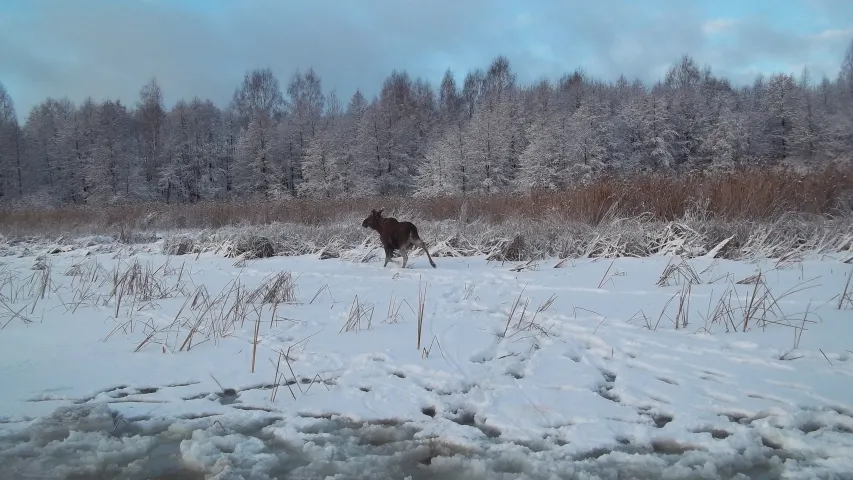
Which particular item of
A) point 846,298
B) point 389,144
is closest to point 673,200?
point 846,298

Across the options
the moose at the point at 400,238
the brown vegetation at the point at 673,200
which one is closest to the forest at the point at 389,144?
the brown vegetation at the point at 673,200

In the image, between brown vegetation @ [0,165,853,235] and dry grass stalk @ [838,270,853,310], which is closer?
dry grass stalk @ [838,270,853,310]

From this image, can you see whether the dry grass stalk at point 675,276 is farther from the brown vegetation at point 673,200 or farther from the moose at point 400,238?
the moose at point 400,238

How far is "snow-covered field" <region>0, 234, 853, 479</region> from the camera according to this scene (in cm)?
191

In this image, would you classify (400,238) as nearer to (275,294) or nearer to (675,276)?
(275,294)

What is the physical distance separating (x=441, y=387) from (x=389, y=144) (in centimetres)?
4306

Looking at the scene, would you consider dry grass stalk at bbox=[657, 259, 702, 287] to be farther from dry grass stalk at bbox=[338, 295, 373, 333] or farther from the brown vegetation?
dry grass stalk at bbox=[338, 295, 373, 333]

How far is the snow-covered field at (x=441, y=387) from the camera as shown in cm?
191

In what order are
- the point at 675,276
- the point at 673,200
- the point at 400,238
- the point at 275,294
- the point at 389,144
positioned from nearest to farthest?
the point at 275,294, the point at 675,276, the point at 400,238, the point at 673,200, the point at 389,144

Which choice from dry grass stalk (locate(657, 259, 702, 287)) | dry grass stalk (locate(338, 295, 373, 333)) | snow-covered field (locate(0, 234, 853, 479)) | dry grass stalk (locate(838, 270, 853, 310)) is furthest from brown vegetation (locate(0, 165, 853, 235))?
dry grass stalk (locate(338, 295, 373, 333))

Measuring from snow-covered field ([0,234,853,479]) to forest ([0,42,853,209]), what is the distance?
31.3 m

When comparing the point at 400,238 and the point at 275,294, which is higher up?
the point at 400,238

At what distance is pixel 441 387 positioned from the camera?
8.64 ft

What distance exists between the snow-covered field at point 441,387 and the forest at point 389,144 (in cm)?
3126
